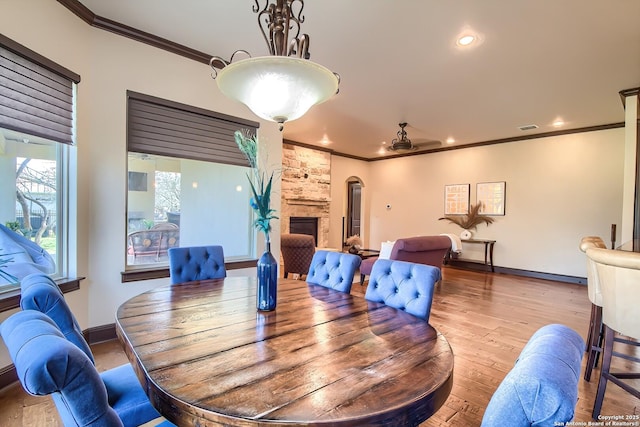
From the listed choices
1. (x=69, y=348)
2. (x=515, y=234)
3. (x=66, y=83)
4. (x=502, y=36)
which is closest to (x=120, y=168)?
(x=66, y=83)

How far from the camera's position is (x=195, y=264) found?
7.84 feet

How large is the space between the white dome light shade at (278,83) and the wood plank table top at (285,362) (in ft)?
3.56

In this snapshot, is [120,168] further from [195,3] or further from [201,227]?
[195,3]

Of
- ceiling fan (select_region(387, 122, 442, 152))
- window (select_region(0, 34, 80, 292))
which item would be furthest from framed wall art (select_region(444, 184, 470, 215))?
window (select_region(0, 34, 80, 292))

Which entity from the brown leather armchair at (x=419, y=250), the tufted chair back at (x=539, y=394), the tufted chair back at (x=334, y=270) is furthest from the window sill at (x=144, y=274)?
the tufted chair back at (x=539, y=394)

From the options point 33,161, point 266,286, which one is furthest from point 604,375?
point 33,161

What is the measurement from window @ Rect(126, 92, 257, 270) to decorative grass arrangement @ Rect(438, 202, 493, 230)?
5166mm

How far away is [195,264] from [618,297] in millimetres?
2788

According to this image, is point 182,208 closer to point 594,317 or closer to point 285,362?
Result: point 285,362

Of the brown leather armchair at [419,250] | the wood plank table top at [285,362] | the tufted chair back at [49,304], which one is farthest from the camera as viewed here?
the brown leather armchair at [419,250]

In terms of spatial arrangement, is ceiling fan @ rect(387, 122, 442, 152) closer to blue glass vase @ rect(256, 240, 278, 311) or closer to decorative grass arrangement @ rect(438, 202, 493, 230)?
decorative grass arrangement @ rect(438, 202, 493, 230)

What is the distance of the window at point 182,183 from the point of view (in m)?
2.99

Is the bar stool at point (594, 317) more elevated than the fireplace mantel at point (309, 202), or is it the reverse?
the fireplace mantel at point (309, 202)

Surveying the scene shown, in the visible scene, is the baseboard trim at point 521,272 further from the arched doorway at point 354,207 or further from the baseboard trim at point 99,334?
the baseboard trim at point 99,334
